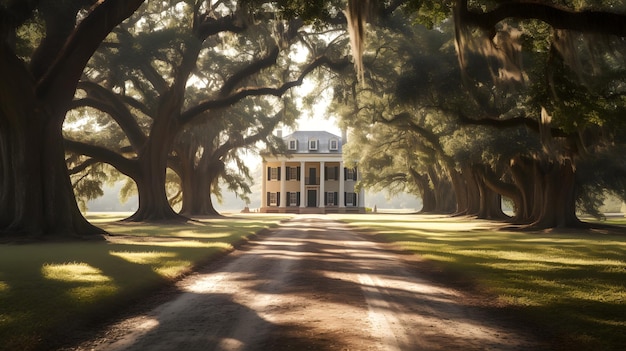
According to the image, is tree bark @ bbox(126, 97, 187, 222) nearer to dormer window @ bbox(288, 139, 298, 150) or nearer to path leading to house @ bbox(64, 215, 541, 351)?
path leading to house @ bbox(64, 215, 541, 351)

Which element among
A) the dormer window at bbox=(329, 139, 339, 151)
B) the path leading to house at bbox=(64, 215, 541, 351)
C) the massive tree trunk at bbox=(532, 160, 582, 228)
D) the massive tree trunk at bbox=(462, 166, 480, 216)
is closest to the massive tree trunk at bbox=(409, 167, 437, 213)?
the dormer window at bbox=(329, 139, 339, 151)

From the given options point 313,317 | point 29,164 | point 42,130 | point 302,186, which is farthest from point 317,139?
point 313,317

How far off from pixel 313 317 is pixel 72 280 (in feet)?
15.4

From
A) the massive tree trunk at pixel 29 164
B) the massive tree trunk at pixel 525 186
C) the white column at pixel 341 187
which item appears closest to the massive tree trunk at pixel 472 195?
the massive tree trunk at pixel 525 186

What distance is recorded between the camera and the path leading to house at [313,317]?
5.53m

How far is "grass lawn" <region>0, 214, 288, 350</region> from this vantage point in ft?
20.4

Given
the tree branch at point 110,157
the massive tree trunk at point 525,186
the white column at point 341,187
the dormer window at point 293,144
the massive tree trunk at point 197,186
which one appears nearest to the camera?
the tree branch at point 110,157

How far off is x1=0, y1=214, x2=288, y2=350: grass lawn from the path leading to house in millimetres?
622

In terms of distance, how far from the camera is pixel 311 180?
267 ft

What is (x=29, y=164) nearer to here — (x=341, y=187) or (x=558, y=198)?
(x=558, y=198)

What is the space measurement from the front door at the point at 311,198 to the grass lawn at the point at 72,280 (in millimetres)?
64393

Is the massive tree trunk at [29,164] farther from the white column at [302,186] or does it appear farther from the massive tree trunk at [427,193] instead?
the white column at [302,186]

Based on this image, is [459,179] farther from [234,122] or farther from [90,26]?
[90,26]

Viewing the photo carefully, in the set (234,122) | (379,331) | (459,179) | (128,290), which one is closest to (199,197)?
(234,122)
